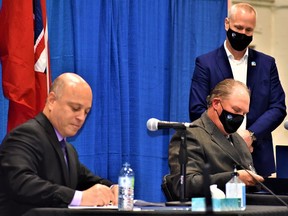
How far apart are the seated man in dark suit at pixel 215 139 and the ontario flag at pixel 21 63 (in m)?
1.37

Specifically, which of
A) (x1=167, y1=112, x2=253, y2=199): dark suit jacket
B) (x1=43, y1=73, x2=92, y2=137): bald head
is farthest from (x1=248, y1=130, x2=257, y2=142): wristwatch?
(x1=43, y1=73, x2=92, y2=137): bald head

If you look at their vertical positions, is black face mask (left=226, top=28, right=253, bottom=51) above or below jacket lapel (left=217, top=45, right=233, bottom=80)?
above

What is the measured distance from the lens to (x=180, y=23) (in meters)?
6.58

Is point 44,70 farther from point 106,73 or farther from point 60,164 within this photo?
point 60,164

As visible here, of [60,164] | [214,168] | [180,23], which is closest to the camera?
[60,164]

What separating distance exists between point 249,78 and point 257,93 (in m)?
0.12

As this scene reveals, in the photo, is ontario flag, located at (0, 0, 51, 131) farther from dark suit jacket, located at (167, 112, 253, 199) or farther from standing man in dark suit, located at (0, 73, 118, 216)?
dark suit jacket, located at (167, 112, 253, 199)

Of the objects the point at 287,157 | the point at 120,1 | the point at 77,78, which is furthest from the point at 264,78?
the point at 77,78

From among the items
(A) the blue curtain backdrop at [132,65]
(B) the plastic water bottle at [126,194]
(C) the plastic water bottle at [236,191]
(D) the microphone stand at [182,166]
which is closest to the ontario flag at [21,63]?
(A) the blue curtain backdrop at [132,65]

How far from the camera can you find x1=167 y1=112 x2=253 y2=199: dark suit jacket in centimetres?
418

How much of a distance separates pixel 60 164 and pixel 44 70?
71.6 inches

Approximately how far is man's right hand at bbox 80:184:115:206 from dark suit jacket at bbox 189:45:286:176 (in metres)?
1.70

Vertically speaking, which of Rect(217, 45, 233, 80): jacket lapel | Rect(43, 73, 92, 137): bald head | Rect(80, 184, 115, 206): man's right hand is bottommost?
Rect(80, 184, 115, 206): man's right hand

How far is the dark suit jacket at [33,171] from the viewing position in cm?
347
